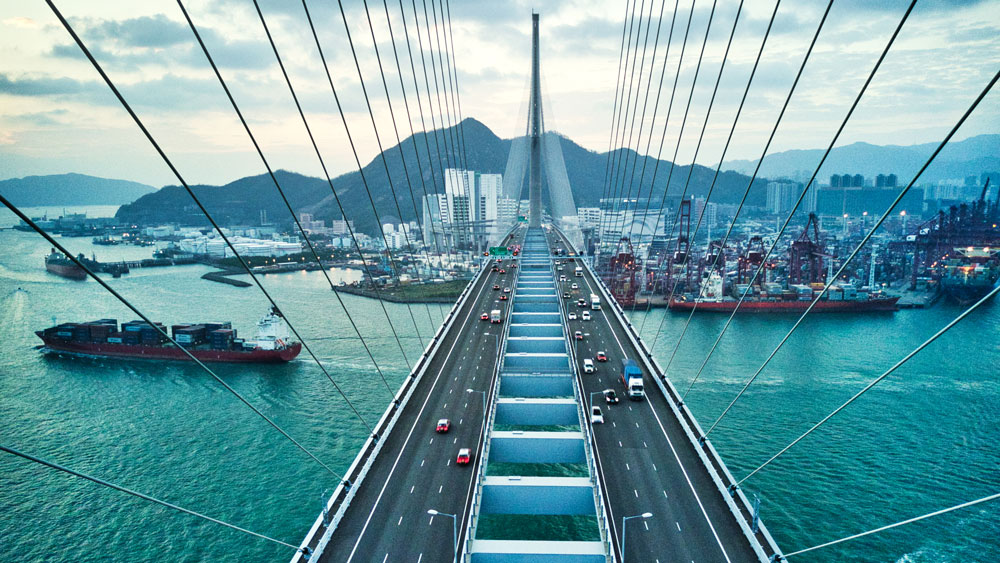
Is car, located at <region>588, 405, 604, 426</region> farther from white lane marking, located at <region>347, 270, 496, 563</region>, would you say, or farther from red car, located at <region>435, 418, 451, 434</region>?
white lane marking, located at <region>347, 270, 496, 563</region>

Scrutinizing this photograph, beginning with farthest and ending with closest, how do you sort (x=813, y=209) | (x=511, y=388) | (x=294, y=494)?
1. (x=813, y=209)
2. (x=511, y=388)
3. (x=294, y=494)

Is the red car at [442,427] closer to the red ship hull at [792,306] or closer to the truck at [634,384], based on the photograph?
the truck at [634,384]

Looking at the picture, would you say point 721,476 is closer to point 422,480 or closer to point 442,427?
point 422,480

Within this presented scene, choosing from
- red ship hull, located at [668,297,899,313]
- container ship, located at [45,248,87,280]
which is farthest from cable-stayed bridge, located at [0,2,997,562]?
container ship, located at [45,248,87,280]

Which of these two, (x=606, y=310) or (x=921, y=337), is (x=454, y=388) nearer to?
(x=606, y=310)

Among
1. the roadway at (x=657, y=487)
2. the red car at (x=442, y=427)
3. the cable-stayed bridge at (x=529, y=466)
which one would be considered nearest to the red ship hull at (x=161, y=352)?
the cable-stayed bridge at (x=529, y=466)

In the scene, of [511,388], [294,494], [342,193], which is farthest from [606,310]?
[342,193]
